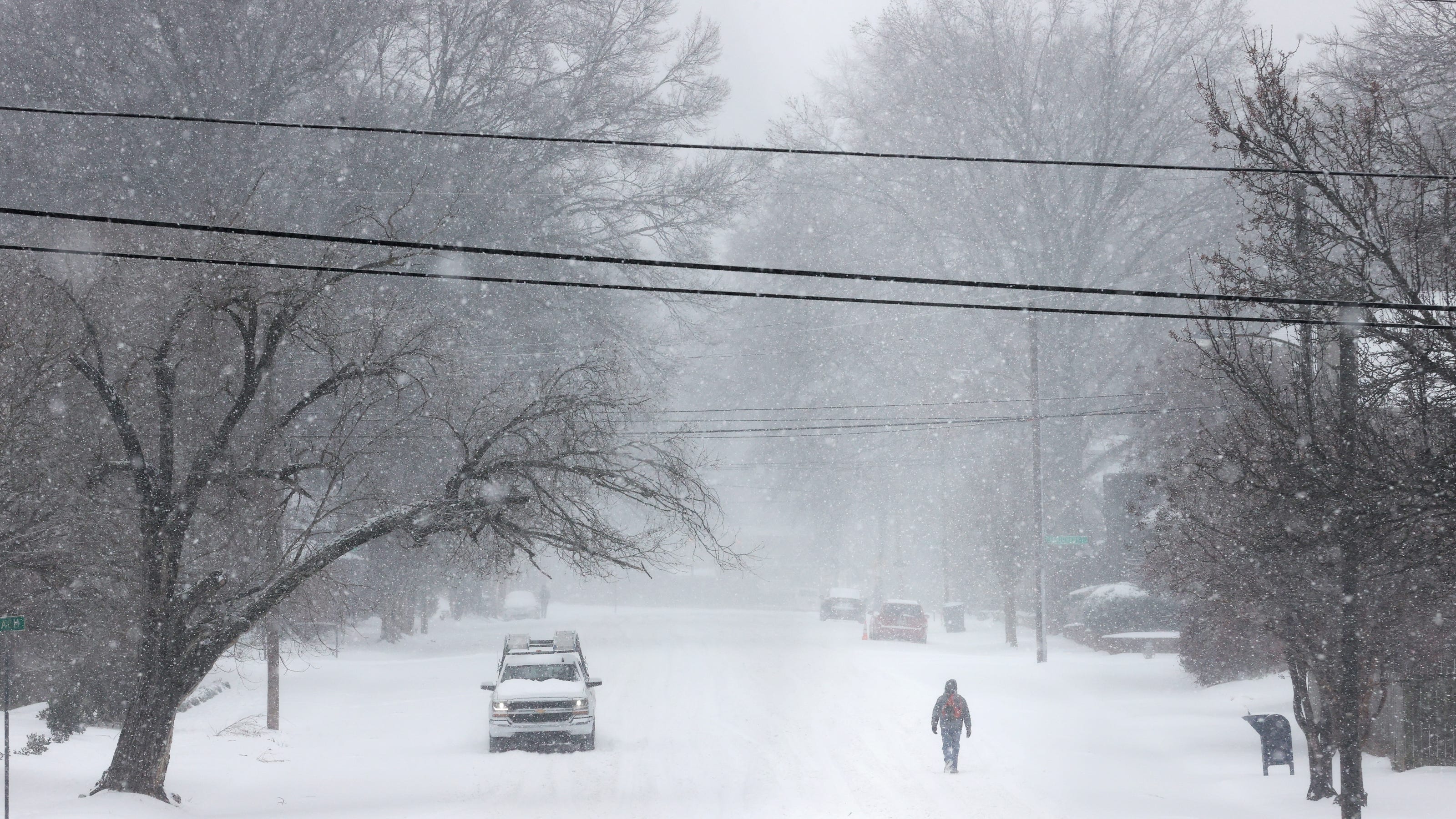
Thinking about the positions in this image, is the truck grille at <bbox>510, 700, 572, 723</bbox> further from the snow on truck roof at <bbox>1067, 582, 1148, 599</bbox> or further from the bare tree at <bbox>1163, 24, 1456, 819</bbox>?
the snow on truck roof at <bbox>1067, 582, 1148, 599</bbox>

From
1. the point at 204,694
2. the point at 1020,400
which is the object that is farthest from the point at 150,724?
the point at 1020,400

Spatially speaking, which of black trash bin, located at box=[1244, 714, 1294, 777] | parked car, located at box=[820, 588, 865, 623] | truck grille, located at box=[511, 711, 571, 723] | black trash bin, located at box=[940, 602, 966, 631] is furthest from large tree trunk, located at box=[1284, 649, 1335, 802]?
parked car, located at box=[820, 588, 865, 623]

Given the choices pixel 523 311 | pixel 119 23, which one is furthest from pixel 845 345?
pixel 119 23

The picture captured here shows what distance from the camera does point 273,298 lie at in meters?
16.0

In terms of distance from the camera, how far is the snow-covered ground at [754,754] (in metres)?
14.5

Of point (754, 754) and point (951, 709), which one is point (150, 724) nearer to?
point (754, 754)

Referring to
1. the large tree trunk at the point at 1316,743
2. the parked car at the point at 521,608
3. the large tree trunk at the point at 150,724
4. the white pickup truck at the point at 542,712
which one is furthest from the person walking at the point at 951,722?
the parked car at the point at 521,608

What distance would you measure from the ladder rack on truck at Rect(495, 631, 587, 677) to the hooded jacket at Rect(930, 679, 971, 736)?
22.3ft

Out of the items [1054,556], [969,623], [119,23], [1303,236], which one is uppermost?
[119,23]

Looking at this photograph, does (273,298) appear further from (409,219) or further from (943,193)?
(943,193)

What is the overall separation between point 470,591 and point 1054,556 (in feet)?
90.0

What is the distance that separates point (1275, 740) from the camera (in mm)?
15891

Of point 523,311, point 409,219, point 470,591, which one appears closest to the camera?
point 409,219

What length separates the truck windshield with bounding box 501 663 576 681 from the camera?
2056 centimetres
